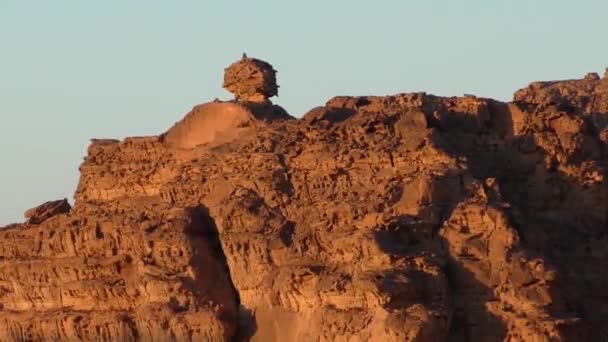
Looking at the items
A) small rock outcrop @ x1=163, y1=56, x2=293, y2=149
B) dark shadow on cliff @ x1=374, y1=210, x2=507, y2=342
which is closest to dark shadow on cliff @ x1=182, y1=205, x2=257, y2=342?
small rock outcrop @ x1=163, y1=56, x2=293, y2=149

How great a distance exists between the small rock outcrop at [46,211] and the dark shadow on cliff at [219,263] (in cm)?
471

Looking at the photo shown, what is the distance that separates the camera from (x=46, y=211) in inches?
2157

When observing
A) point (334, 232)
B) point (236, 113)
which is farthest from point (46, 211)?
point (334, 232)

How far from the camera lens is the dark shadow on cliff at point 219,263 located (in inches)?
1962

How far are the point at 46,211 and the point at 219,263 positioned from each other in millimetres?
5444

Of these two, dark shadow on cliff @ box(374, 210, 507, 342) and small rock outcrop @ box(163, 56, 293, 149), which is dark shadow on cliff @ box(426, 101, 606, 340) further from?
small rock outcrop @ box(163, 56, 293, 149)

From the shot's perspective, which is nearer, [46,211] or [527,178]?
[527,178]

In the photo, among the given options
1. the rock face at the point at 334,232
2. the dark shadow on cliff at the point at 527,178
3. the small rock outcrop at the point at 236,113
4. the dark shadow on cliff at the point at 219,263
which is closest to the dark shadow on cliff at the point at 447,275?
the rock face at the point at 334,232

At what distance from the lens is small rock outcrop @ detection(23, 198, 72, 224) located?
54500mm

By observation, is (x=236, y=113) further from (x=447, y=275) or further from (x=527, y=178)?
(x=447, y=275)

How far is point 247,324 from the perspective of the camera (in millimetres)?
49844

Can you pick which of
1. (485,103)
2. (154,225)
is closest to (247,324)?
(154,225)

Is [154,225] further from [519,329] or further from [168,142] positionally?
[519,329]

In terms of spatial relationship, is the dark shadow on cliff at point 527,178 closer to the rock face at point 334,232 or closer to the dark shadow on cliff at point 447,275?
the rock face at point 334,232
